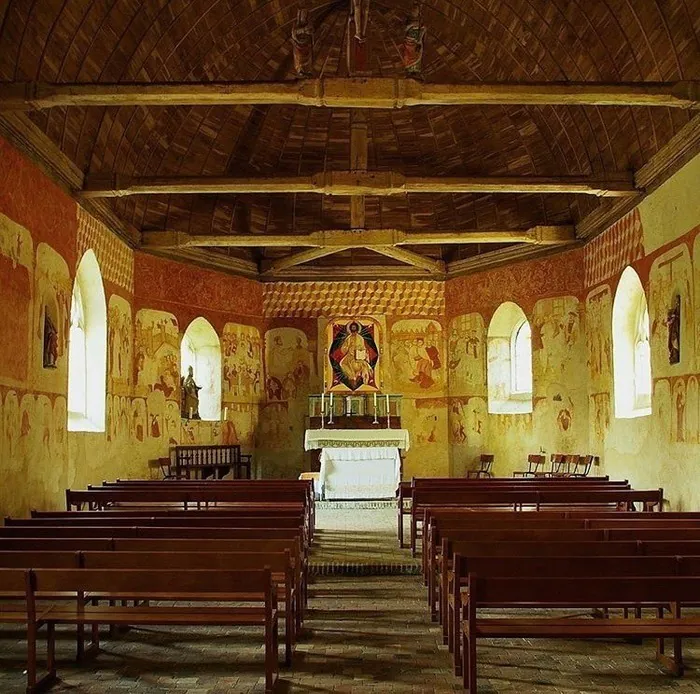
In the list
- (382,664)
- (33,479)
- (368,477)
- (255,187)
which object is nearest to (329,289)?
(368,477)

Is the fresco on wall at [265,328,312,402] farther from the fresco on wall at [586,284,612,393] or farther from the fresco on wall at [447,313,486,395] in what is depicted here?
the fresco on wall at [586,284,612,393]

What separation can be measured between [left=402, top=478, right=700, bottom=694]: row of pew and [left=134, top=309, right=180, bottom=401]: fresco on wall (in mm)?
10420

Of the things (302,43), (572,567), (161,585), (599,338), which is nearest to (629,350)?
(599,338)

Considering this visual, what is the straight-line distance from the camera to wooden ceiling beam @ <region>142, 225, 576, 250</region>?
18609 millimetres

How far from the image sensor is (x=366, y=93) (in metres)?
11.8

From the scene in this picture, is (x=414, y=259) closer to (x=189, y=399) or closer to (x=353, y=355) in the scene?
(x=353, y=355)

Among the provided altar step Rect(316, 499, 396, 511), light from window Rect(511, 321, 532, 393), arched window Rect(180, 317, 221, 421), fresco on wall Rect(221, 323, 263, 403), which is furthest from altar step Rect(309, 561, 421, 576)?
light from window Rect(511, 321, 532, 393)

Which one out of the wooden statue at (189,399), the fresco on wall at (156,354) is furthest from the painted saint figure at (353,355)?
the fresco on wall at (156,354)

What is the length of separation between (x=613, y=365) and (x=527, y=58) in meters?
6.14

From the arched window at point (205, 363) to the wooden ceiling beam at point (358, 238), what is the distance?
3.26m

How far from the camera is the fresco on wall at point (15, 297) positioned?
1177 cm

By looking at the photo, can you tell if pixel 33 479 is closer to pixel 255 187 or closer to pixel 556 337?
pixel 255 187

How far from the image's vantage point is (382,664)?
6.80 meters

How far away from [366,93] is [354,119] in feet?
26.5
